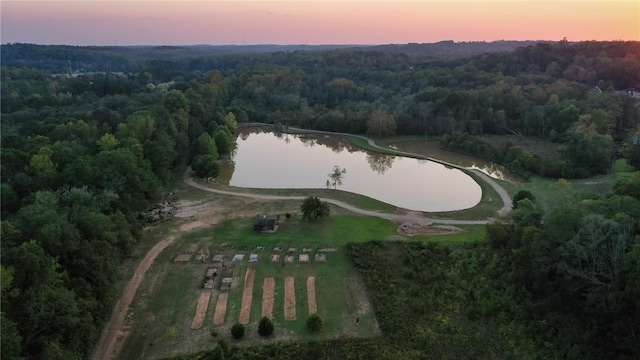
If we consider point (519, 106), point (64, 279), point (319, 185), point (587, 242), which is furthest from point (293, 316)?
point (519, 106)

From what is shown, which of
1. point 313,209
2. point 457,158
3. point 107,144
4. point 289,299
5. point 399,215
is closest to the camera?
point 289,299

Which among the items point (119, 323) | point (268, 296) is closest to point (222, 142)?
point (268, 296)

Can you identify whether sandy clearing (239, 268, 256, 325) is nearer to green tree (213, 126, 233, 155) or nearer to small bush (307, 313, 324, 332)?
small bush (307, 313, 324, 332)

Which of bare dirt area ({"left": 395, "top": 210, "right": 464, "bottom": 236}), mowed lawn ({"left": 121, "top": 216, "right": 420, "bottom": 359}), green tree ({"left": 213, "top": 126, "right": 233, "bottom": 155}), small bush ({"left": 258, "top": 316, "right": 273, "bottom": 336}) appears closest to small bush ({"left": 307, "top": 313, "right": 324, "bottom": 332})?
mowed lawn ({"left": 121, "top": 216, "right": 420, "bottom": 359})

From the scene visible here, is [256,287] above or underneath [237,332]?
underneath

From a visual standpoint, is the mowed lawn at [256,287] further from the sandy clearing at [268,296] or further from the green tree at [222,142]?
the green tree at [222,142]

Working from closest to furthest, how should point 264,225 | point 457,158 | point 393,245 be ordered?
point 393,245 → point 264,225 → point 457,158

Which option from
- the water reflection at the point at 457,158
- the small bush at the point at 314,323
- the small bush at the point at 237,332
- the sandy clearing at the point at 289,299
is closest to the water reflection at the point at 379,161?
the water reflection at the point at 457,158

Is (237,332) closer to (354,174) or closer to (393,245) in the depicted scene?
(393,245)
